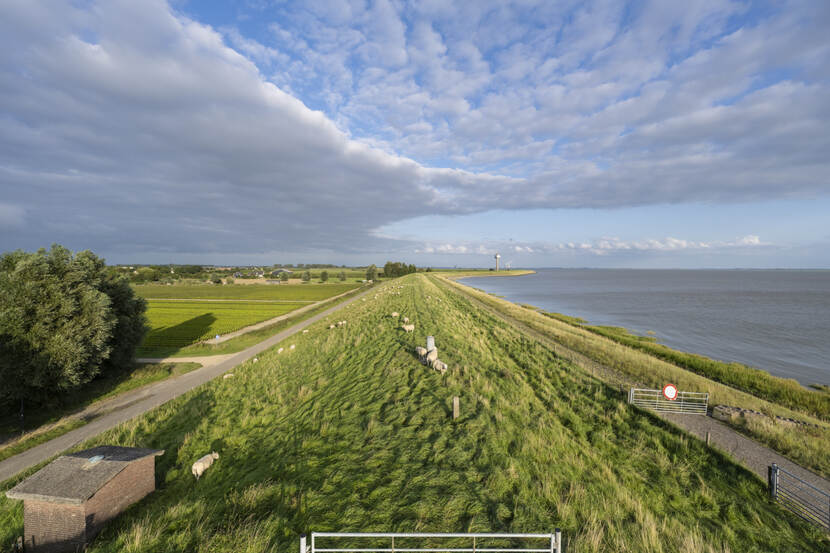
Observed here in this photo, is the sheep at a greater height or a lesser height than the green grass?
greater

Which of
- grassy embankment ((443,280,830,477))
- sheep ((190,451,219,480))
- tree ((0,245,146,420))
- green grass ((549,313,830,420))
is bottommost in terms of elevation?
green grass ((549,313,830,420))

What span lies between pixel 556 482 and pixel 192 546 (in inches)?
385

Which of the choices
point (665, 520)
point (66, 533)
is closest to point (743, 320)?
point (665, 520)

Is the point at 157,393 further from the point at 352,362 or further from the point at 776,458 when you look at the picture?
the point at 776,458

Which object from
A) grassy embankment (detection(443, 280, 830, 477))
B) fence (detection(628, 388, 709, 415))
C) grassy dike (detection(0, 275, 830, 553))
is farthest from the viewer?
fence (detection(628, 388, 709, 415))

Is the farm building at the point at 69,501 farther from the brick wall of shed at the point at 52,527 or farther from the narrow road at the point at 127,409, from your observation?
the narrow road at the point at 127,409

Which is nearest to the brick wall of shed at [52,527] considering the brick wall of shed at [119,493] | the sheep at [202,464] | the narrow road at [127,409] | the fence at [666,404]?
the brick wall of shed at [119,493]

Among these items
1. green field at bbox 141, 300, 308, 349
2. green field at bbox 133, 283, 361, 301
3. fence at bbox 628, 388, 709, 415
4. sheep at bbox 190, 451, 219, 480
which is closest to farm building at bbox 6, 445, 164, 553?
sheep at bbox 190, 451, 219, 480

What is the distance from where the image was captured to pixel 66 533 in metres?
7.45

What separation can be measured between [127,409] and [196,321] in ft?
121

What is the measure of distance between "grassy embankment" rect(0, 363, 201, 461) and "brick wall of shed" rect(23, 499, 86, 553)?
12529 mm

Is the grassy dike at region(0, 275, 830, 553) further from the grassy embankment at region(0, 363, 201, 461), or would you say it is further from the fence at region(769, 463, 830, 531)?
the grassy embankment at region(0, 363, 201, 461)

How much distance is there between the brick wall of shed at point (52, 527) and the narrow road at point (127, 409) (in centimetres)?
971

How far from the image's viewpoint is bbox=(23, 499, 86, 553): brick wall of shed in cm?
738
